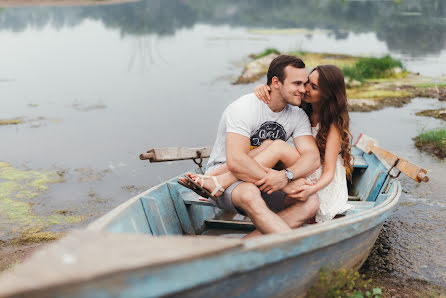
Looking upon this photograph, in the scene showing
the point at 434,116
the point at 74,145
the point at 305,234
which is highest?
the point at 305,234

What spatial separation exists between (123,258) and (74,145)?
769 cm

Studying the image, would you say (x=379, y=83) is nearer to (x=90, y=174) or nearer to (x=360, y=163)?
(x=360, y=163)

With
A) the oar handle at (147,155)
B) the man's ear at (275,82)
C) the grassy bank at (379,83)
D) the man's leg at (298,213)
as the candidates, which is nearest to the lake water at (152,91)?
the grassy bank at (379,83)

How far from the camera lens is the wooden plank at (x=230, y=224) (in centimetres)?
482

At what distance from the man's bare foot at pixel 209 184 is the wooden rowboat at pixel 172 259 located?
1.26 ft

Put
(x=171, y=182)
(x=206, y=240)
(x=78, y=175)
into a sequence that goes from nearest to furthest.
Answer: (x=206, y=240)
(x=171, y=182)
(x=78, y=175)

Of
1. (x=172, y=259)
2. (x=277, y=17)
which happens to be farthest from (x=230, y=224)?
(x=277, y=17)

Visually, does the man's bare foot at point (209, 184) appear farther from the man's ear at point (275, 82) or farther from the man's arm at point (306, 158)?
the man's ear at point (275, 82)

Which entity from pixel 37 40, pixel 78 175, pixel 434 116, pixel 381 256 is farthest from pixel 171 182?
pixel 37 40

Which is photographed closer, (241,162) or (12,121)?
(241,162)

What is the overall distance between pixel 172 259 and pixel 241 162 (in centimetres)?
177

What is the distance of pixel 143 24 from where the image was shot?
98.5 feet

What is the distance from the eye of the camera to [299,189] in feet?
13.4

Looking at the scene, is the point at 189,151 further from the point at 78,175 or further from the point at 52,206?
the point at 78,175
